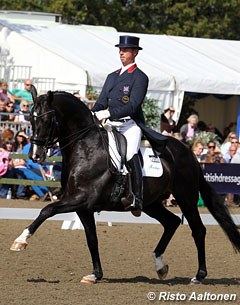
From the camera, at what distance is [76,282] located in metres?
9.84

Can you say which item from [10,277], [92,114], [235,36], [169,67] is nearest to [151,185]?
[92,114]

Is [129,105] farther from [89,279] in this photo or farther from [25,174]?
[25,174]

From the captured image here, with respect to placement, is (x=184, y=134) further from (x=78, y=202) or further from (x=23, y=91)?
(x=78, y=202)

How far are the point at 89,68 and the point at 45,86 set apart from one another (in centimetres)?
149

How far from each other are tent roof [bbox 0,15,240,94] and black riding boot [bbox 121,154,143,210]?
1316 cm

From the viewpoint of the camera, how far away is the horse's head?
9.60 metres

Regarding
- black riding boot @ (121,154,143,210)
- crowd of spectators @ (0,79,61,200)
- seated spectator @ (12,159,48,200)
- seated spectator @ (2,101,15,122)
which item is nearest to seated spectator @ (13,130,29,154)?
crowd of spectators @ (0,79,61,200)

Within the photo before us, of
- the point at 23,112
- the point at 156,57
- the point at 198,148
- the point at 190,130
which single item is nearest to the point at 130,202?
the point at 198,148

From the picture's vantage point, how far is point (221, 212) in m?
10.9

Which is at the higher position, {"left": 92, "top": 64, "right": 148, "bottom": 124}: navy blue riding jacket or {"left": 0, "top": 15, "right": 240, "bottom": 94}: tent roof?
{"left": 92, "top": 64, "right": 148, "bottom": 124}: navy blue riding jacket

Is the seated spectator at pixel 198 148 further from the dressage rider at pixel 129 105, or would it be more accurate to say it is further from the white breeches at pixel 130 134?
the white breeches at pixel 130 134

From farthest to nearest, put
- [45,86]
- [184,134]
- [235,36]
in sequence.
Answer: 1. [235,36]
2. [45,86]
3. [184,134]

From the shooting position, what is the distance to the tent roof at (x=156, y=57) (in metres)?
24.0

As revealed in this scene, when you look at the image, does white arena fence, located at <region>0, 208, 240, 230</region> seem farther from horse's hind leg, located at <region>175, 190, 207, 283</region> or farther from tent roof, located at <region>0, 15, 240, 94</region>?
tent roof, located at <region>0, 15, 240, 94</region>
